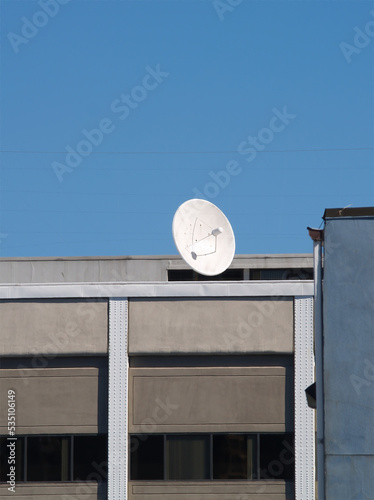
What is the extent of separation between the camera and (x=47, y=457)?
24.4 meters

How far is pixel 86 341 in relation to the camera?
24.2 m

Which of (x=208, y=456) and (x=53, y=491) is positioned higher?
(x=208, y=456)

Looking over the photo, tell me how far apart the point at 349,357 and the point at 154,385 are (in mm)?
12132

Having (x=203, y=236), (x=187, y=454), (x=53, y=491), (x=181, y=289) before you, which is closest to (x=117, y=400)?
(x=187, y=454)

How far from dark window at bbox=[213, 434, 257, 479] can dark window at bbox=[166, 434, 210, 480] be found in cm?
29

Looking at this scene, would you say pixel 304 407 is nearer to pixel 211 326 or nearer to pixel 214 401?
pixel 214 401

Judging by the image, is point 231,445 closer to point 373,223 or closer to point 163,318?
point 163,318

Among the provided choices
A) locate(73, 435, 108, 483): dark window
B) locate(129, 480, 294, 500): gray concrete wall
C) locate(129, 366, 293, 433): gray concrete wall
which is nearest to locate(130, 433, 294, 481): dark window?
locate(129, 480, 294, 500): gray concrete wall

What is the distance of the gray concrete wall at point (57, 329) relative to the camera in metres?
24.2

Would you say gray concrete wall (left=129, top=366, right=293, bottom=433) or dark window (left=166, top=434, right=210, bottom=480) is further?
dark window (left=166, top=434, right=210, bottom=480)

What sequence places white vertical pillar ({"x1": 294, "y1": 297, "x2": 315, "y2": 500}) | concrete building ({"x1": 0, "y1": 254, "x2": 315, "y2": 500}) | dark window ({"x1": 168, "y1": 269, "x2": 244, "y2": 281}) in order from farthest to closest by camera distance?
1. dark window ({"x1": 168, "y1": 269, "x2": 244, "y2": 281})
2. concrete building ({"x1": 0, "y1": 254, "x2": 315, "y2": 500})
3. white vertical pillar ({"x1": 294, "y1": 297, "x2": 315, "y2": 500})

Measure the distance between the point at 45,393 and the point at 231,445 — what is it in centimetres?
562

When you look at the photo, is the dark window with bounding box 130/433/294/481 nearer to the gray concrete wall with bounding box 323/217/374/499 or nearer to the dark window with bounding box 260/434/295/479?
the dark window with bounding box 260/434/295/479

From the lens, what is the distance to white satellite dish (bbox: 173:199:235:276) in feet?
76.0
